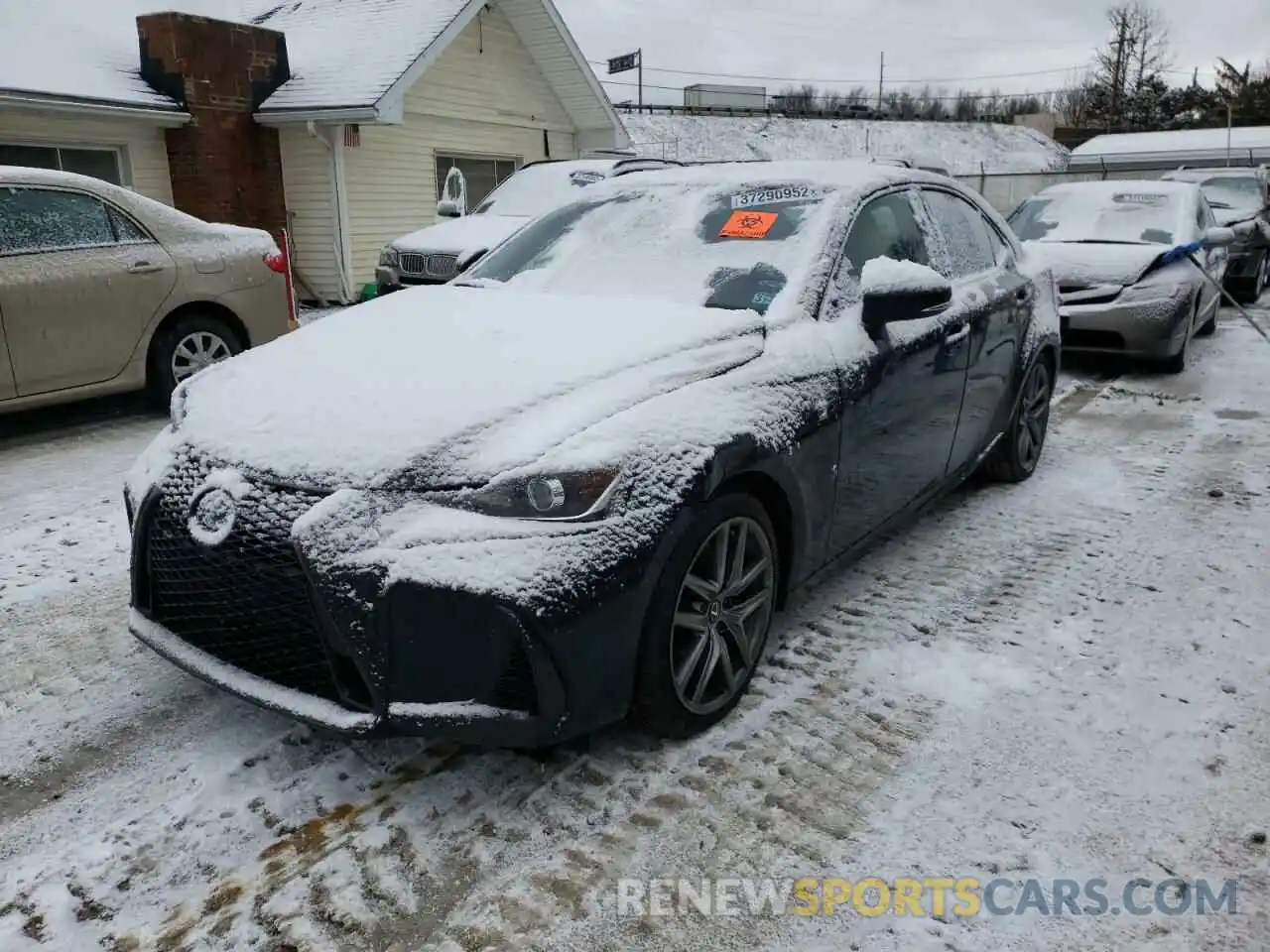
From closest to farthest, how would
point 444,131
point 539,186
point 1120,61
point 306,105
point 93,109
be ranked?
point 93,109
point 539,186
point 306,105
point 444,131
point 1120,61

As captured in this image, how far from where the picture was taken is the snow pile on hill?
1603 inches

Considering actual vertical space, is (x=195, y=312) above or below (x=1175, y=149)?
below

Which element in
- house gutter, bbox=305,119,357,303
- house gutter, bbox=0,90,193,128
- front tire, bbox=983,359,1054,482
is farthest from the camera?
house gutter, bbox=305,119,357,303

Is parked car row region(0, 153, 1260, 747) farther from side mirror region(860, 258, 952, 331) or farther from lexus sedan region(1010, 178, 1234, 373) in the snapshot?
lexus sedan region(1010, 178, 1234, 373)

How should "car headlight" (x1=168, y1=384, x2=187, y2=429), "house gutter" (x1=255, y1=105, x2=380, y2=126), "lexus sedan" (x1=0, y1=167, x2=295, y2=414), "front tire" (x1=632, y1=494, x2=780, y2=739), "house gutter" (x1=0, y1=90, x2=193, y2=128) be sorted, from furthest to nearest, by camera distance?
1. "house gutter" (x1=255, y1=105, x2=380, y2=126)
2. "house gutter" (x1=0, y1=90, x2=193, y2=128)
3. "lexus sedan" (x1=0, y1=167, x2=295, y2=414)
4. "car headlight" (x1=168, y1=384, x2=187, y2=429)
5. "front tire" (x1=632, y1=494, x2=780, y2=739)

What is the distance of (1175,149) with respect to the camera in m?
29.6

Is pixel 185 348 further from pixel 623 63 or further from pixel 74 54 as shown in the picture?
pixel 623 63

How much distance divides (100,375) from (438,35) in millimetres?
8973

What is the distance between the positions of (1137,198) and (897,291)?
23.1 feet

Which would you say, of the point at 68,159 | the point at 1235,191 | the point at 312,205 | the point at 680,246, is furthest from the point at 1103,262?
the point at 68,159

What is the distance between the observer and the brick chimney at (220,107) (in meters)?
11.9

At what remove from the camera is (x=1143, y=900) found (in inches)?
86.9

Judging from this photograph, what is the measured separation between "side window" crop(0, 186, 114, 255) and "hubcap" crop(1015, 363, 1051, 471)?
5633mm

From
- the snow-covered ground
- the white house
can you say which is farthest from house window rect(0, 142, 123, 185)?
the snow-covered ground
